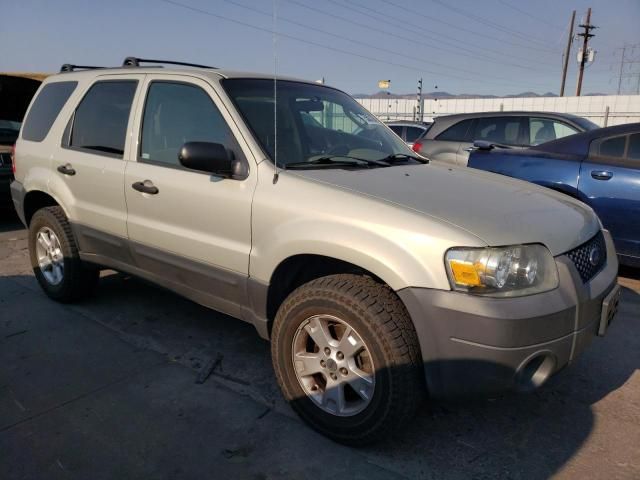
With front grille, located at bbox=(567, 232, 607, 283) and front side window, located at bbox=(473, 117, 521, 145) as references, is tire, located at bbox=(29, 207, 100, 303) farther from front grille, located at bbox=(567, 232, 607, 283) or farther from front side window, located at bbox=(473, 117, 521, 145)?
front side window, located at bbox=(473, 117, 521, 145)

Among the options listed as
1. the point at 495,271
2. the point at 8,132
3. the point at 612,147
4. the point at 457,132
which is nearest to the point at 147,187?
the point at 495,271

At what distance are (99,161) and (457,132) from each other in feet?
17.4

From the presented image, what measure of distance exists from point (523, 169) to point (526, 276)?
3497 millimetres

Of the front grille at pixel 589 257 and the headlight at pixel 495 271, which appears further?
the front grille at pixel 589 257

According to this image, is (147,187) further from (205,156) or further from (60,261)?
(60,261)

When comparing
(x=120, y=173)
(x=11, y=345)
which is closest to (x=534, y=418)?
(x=120, y=173)

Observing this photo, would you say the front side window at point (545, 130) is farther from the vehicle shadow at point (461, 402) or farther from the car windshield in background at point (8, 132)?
the car windshield in background at point (8, 132)

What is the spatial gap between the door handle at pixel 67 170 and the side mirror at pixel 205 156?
160 centimetres

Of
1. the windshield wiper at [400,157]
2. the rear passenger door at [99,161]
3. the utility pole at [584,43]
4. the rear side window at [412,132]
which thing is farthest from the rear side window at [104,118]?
the utility pole at [584,43]

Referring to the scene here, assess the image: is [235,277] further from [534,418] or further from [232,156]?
[534,418]

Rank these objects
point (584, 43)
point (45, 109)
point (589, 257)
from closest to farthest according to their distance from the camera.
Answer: point (589, 257), point (45, 109), point (584, 43)

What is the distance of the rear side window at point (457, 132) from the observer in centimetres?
729

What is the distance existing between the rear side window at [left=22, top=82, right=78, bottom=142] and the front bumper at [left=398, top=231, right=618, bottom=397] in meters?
3.40

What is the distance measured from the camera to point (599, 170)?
15.7 ft
